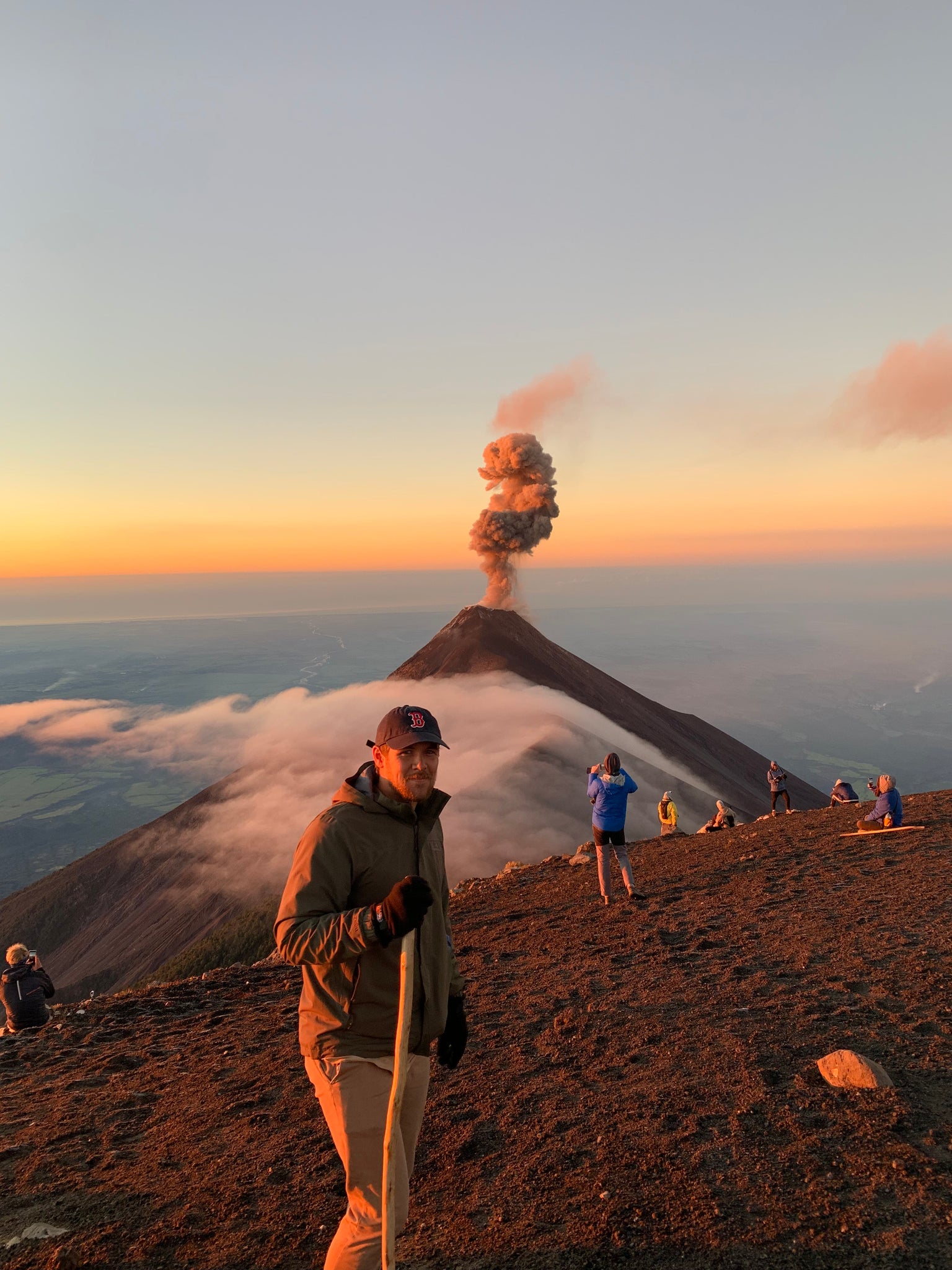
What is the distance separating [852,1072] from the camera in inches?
189

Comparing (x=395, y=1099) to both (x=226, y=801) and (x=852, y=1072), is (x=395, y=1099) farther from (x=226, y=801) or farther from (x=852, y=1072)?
(x=226, y=801)

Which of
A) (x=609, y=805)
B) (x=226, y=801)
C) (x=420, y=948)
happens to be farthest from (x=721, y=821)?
(x=226, y=801)

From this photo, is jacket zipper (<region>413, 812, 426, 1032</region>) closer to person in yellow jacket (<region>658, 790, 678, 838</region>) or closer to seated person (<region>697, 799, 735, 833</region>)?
person in yellow jacket (<region>658, 790, 678, 838</region>)

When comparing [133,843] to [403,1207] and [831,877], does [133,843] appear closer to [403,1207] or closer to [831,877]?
[831,877]

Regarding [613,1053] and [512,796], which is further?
[512,796]

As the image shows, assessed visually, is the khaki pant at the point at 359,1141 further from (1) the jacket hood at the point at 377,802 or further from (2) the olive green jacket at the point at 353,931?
(1) the jacket hood at the point at 377,802

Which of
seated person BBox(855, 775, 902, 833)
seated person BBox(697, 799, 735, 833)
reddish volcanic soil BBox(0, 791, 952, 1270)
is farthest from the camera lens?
seated person BBox(697, 799, 735, 833)

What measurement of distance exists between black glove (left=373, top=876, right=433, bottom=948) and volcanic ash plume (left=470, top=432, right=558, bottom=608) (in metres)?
58.3

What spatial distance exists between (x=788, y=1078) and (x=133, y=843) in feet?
188

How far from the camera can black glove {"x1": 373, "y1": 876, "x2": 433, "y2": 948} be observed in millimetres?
2645

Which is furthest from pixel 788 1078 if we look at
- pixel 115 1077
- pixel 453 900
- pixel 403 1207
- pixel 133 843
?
pixel 133 843

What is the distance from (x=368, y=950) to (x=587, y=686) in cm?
5557

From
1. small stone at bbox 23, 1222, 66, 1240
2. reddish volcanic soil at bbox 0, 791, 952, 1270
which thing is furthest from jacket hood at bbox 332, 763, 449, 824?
small stone at bbox 23, 1222, 66, 1240

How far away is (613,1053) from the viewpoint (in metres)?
5.82
